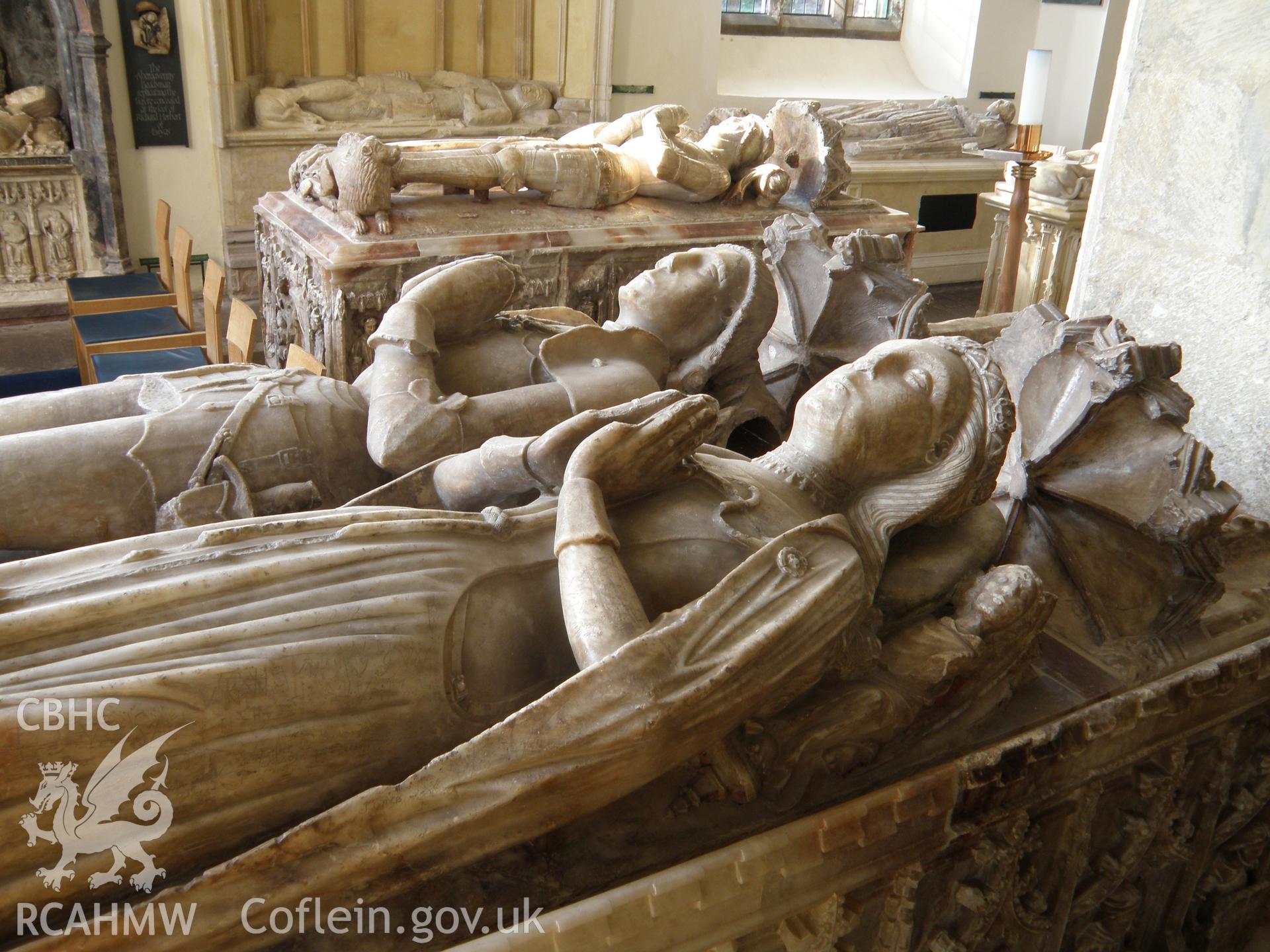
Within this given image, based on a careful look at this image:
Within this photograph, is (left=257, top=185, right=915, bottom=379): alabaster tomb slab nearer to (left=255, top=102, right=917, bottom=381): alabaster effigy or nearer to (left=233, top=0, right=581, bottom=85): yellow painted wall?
(left=255, top=102, right=917, bottom=381): alabaster effigy

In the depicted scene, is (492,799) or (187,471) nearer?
(492,799)

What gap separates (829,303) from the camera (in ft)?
10.1

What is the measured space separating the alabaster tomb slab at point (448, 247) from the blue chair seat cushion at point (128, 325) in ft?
1.92

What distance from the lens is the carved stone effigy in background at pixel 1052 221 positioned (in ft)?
25.2

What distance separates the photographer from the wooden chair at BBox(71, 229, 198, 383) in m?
5.78

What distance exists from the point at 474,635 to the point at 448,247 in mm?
3439

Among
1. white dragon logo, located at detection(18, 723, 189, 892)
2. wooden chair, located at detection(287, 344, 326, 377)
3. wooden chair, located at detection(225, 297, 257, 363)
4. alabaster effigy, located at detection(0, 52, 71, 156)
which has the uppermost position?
alabaster effigy, located at detection(0, 52, 71, 156)

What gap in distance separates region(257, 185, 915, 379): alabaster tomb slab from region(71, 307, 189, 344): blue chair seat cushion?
59cm

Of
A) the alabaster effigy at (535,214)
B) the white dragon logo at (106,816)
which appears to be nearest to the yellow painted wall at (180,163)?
the alabaster effigy at (535,214)

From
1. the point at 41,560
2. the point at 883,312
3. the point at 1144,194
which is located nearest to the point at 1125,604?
the point at 883,312

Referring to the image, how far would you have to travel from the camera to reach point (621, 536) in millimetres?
2008

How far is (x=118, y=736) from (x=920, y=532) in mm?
1586

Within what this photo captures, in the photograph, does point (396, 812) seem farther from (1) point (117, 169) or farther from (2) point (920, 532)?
(1) point (117, 169)

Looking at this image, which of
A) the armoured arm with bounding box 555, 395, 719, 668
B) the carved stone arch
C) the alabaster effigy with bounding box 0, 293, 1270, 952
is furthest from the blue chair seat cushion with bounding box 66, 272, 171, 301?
the armoured arm with bounding box 555, 395, 719, 668
